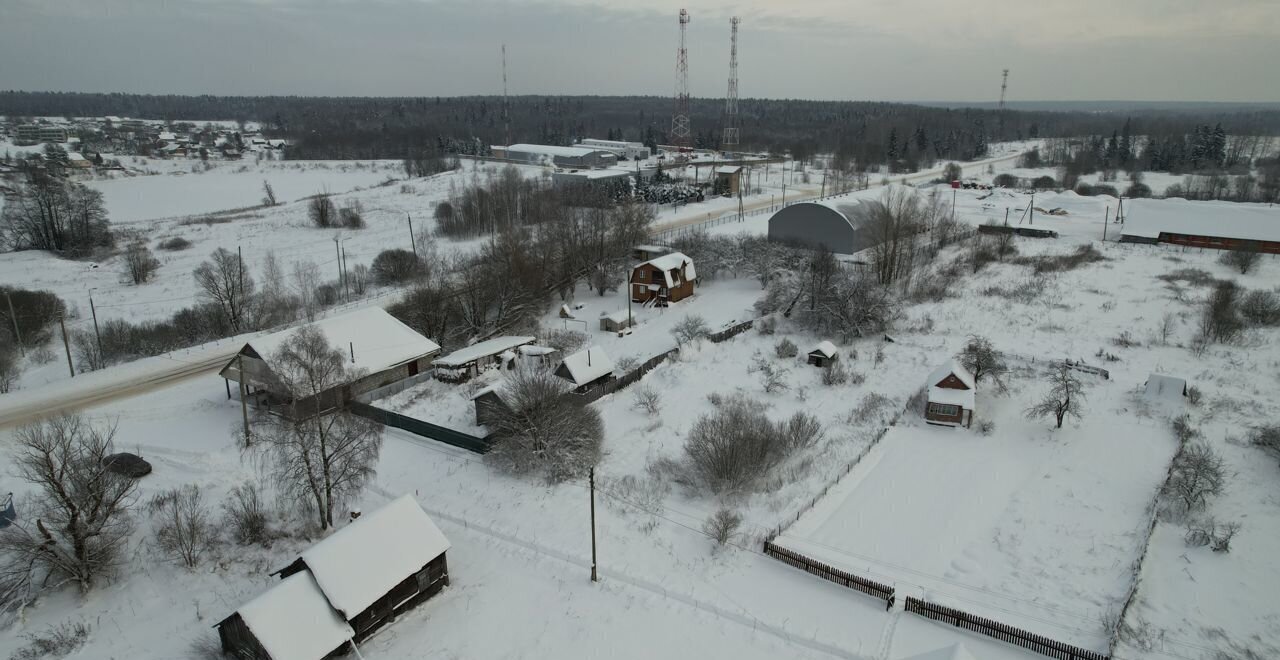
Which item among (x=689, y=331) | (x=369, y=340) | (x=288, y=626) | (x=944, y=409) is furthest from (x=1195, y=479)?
(x=369, y=340)

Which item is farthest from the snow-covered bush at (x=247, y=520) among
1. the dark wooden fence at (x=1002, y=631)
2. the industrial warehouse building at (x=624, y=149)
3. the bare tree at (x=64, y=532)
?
the industrial warehouse building at (x=624, y=149)

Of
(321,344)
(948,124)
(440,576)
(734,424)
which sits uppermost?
(948,124)

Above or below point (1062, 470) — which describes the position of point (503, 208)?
above

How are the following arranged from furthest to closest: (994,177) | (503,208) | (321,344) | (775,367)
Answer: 1. (994,177)
2. (503,208)
3. (775,367)
4. (321,344)

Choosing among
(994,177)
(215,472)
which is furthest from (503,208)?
(994,177)

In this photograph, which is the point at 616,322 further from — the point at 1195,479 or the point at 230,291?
the point at 1195,479

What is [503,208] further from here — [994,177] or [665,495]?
[994,177]

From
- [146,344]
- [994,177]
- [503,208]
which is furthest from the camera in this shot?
[994,177]

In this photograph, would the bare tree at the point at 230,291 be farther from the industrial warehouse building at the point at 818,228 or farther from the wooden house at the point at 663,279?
the industrial warehouse building at the point at 818,228
